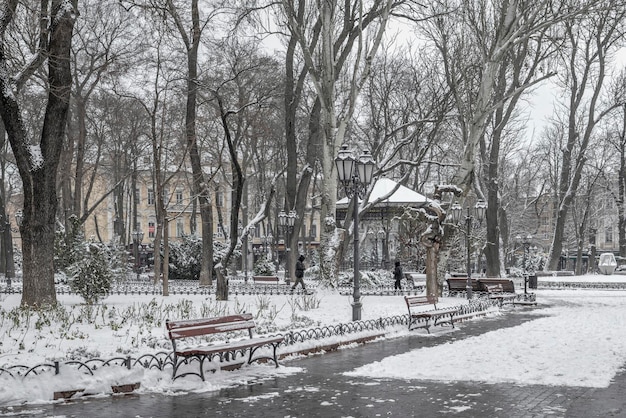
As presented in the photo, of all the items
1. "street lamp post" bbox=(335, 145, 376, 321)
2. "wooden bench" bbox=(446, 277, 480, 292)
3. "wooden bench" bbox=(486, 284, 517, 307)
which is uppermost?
"street lamp post" bbox=(335, 145, 376, 321)

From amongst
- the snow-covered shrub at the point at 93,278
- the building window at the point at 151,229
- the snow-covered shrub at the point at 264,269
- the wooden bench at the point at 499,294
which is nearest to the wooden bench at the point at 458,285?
the wooden bench at the point at 499,294

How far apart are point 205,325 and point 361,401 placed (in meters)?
2.90

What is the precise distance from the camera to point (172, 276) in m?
34.9

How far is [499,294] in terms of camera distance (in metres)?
24.2

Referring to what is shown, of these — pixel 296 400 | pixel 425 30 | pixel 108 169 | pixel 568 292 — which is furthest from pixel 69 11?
pixel 108 169

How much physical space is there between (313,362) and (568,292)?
74.4ft

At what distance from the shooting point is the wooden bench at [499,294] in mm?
22623

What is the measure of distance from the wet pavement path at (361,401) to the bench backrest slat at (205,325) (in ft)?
3.53

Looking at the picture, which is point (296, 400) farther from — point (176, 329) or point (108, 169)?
point (108, 169)

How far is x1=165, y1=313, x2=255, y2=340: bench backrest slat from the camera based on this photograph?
9.24 m

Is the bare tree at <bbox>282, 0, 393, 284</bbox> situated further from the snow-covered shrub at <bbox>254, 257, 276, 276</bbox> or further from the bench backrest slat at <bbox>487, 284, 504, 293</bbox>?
the snow-covered shrub at <bbox>254, 257, 276, 276</bbox>

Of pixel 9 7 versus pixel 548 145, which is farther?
pixel 548 145

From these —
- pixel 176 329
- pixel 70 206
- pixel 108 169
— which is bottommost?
pixel 176 329

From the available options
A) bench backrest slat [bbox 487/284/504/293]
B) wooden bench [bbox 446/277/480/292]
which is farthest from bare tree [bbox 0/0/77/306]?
bench backrest slat [bbox 487/284/504/293]
